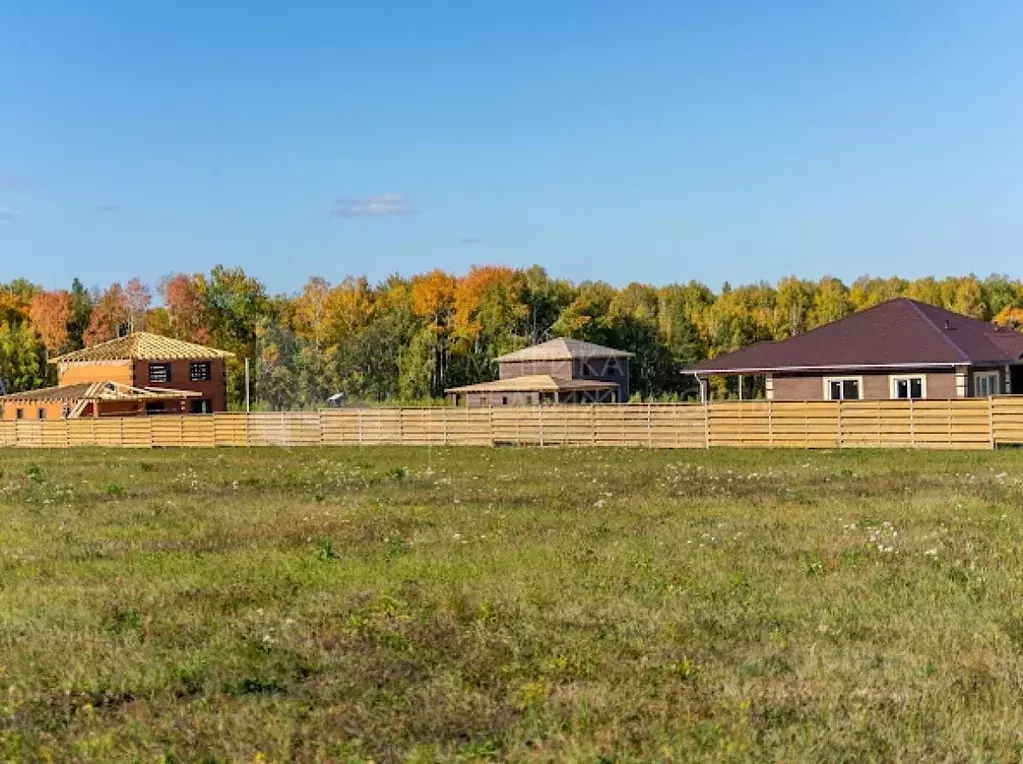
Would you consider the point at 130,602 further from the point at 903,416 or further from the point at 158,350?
the point at 158,350

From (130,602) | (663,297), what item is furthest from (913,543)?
(663,297)

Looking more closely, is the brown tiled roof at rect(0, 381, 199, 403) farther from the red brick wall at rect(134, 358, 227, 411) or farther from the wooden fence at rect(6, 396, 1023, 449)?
the wooden fence at rect(6, 396, 1023, 449)

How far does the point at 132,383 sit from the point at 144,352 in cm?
239

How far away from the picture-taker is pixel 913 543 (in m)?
15.6

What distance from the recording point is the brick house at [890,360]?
47.0 m

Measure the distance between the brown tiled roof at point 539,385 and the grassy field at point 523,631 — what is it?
61.1m

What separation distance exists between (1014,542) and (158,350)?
77.2 metres

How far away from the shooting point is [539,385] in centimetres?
8438

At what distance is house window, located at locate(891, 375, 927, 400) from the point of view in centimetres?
4747

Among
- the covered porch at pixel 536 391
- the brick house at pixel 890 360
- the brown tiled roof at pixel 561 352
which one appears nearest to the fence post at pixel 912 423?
the brick house at pixel 890 360

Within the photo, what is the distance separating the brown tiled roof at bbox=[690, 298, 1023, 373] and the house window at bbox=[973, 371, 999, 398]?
3.28 ft

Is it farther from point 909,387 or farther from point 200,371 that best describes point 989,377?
point 200,371

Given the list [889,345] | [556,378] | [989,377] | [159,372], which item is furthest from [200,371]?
[989,377]

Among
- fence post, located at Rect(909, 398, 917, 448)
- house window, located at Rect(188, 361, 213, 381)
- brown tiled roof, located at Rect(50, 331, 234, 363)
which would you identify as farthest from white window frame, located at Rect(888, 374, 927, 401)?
house window, located at Rect(188, 361, 213, 381)
